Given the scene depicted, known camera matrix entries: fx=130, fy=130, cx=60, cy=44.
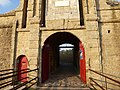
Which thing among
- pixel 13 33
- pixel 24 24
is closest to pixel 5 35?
pixel 13 33

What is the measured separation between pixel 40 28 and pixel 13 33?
7.64 feet

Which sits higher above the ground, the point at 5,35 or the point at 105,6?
the point at 105,6

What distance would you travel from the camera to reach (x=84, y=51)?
27.5 feet

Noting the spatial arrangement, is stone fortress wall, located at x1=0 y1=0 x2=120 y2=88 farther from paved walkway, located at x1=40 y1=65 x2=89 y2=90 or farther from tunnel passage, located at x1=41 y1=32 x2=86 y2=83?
paved walkway, located at x1=40 y1=65 x2=89 y2=90

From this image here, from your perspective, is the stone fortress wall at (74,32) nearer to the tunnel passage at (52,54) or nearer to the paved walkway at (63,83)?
the tunnel passage at (52,54)

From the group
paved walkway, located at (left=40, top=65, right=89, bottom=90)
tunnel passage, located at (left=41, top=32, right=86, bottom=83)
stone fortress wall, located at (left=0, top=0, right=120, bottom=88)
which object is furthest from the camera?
tunnel passage, located at (left=41, top=32, right=86, bottom=83)

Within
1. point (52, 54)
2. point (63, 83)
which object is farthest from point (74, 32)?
point (52, 54)

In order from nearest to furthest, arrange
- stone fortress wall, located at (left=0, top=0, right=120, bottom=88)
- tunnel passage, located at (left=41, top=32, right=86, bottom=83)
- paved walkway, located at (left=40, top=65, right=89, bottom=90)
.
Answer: paved walkway, located at (left=40, top=65, right=89, bottom=90), stone fortress wall, located at (left=0, top=0, right=120, bottom=88), tunnel passage, located at (left=41, top=32, right=86, bottom=83)

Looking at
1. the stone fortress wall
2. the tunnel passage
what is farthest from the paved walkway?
the stone fortress wall

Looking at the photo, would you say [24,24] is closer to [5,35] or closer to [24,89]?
[5,35]

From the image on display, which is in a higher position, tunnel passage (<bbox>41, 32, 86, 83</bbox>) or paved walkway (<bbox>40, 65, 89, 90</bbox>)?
tunnel passage (<bbox>41, 32, 86, 83</bbox>)

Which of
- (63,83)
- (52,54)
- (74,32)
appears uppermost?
(74,32)

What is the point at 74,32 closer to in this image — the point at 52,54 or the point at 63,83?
the point at 63,83

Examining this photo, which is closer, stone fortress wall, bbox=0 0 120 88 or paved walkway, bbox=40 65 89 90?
paved walkway, bbox=40 65 89 90
